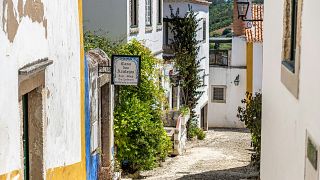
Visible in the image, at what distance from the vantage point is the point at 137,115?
49.8 ft

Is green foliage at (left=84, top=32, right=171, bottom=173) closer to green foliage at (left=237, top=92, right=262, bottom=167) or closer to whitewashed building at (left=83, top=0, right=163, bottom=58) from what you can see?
whitewashed building at (left=83, top=0, right=163, bottom=58)

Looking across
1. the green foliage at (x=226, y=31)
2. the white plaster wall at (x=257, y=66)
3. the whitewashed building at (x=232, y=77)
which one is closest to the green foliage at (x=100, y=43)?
the white plaster wall at (x=257, y=66)

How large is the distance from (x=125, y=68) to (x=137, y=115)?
7.49 ft

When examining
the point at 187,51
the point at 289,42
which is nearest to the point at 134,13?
the point at 187,51

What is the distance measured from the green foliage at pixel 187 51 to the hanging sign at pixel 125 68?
12362 millimetres

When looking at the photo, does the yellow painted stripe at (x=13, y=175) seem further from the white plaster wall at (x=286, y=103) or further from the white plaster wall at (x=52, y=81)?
the white plaster wall at (x=286, y=103)

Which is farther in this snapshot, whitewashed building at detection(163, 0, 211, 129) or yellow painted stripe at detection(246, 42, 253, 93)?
yellow painted stripe at detection(246, 42, 253, 93)

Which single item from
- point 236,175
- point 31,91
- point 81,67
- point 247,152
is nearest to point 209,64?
point 247,152

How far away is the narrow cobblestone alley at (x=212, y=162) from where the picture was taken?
16469mm

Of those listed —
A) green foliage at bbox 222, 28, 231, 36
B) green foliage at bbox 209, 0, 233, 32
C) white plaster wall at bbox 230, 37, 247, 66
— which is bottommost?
white plaster wall at bbox 230, 37, 247, 66

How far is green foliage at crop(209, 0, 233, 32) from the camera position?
74.2 meters

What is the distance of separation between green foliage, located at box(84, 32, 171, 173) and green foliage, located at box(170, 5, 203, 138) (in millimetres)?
9273

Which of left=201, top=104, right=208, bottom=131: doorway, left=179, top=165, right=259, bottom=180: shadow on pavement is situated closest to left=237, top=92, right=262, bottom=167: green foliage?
left=179, top=165, right=259, bottom=180: shadow on pavement

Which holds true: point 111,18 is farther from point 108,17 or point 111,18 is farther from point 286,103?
point 286,103
